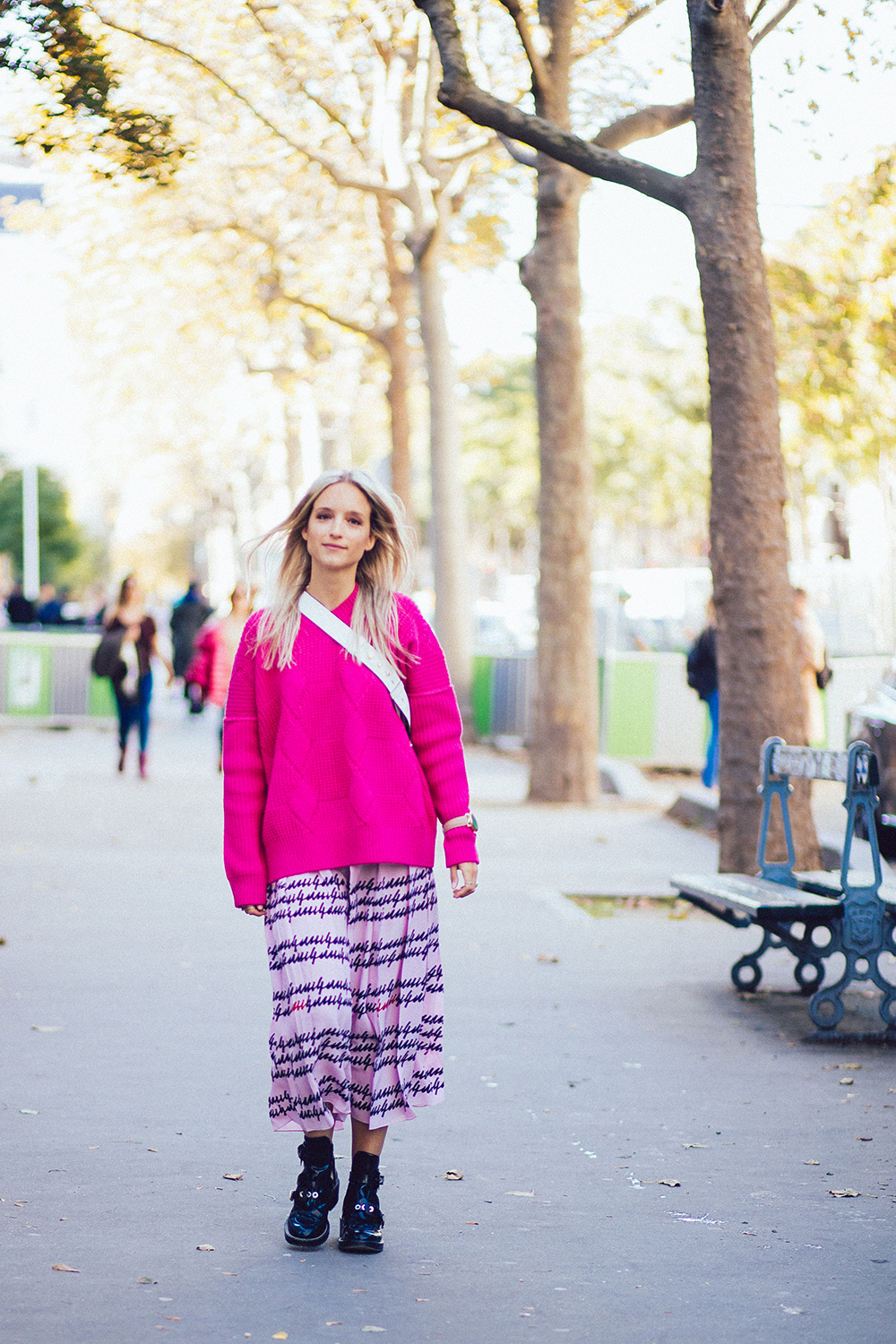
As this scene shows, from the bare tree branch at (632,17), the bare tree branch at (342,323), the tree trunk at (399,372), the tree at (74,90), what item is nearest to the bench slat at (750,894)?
the tree at (74,90)

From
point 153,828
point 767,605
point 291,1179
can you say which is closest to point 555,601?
point 153,828

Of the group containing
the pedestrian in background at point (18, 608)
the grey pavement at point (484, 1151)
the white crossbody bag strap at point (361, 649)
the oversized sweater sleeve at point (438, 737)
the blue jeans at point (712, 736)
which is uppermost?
the pedestrian in background at point (18, 608)

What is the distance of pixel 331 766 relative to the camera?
4.30m

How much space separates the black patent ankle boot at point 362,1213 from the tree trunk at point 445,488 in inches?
665

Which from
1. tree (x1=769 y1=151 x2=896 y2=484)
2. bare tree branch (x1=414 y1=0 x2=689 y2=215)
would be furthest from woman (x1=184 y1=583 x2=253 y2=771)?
bare tree branch (x1=414 y1=0 x2=689 y2=215)

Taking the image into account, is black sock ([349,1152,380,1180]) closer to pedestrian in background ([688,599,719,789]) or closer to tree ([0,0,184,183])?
tree ([0,0,184,183])

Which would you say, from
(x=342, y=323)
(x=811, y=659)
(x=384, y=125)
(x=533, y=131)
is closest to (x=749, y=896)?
(x=533, y=131)

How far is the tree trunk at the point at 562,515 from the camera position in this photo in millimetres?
14422

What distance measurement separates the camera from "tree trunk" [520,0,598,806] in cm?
1442

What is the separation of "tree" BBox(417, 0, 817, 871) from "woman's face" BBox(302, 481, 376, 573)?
485 cm

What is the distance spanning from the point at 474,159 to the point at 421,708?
17.2 metres

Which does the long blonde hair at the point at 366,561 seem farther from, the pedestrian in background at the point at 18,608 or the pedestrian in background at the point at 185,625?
the pedestrian in background at the point at 18,608

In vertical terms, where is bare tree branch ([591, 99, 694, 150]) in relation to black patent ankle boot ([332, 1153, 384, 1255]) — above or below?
above

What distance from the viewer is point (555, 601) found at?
14883 mm
